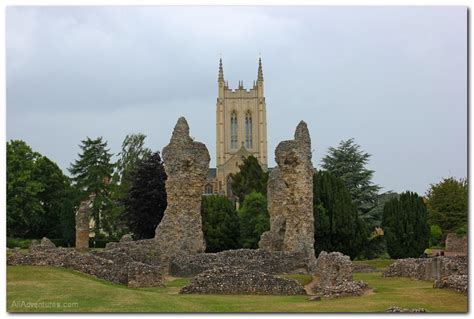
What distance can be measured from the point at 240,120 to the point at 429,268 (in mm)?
108092

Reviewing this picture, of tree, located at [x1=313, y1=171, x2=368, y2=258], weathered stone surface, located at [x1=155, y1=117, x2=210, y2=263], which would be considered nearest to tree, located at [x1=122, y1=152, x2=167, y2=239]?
tree, located at [x1=313, y1=171, x2=368, y2=258]

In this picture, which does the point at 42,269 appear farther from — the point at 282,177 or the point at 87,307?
the point at 282,177

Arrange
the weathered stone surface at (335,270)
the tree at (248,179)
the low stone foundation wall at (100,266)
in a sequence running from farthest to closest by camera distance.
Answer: the tree at (248,179), the weathered stone surface at (335,270), the low stone foundation wall at (100,266)

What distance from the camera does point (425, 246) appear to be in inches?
1372

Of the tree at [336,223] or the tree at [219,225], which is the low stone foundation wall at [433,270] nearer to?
the tree at [336,223]

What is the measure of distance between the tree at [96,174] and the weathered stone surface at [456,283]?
36.6 metres

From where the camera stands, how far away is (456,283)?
693 inches

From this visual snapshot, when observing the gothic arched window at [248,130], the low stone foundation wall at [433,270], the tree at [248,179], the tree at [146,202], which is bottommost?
the low stone foundation wall at [433,270]

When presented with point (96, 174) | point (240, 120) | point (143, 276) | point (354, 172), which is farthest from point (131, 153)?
point (240, 120)

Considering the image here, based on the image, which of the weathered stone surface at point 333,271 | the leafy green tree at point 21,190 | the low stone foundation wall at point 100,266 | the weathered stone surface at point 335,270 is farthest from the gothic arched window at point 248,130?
the weathered stone surface at point 335,270

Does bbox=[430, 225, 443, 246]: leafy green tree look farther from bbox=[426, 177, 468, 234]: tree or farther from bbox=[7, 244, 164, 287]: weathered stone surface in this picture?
bbox=[7, 244, 164, 287]: weathered stone surface

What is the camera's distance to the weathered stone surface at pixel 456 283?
17.0m

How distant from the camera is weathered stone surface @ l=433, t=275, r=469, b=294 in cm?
1701

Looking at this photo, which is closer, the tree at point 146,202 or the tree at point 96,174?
the tree at point 146,202
